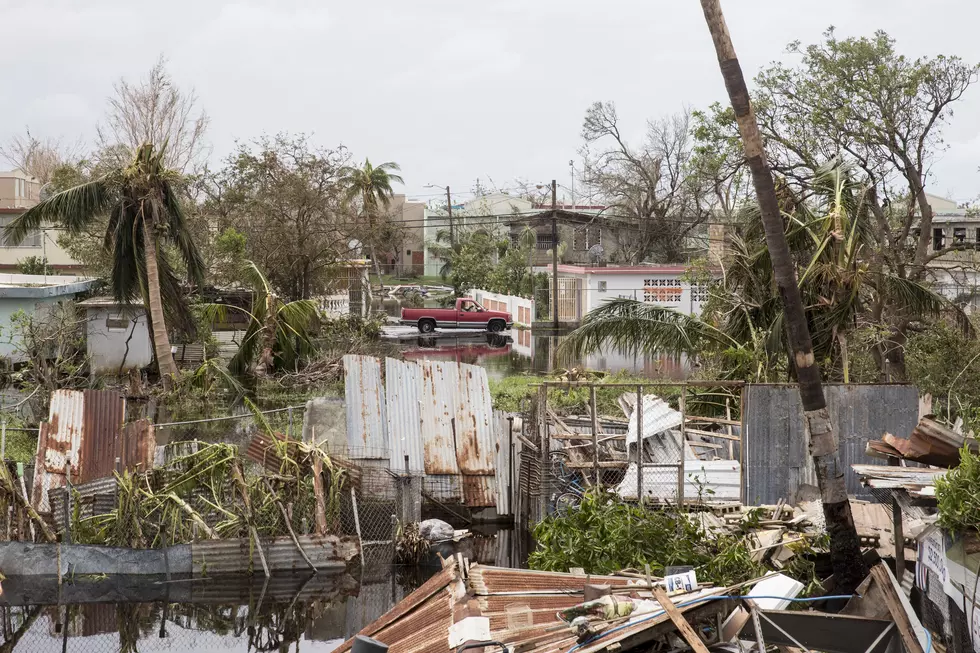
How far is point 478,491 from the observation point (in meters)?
13.4

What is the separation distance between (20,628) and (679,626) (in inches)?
304

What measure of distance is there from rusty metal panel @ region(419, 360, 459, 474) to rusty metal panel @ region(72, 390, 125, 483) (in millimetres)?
4092

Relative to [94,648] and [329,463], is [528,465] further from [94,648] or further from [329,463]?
[94,648]

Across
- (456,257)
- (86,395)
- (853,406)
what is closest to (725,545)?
(853,406)

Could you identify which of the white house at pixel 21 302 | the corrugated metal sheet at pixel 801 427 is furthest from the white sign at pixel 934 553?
the white house at pixel 21 302

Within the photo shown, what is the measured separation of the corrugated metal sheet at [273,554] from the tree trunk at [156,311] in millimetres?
10940

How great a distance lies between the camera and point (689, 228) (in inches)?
2016

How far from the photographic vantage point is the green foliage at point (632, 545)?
27.0 feet

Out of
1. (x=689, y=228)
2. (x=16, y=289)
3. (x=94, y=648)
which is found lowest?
(x=94, y=648)

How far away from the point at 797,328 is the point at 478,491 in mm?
6587

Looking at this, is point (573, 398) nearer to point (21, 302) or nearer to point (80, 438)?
point (80, 438)

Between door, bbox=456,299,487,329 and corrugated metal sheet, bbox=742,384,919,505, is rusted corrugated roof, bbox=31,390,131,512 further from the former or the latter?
door, bbox=456,299,487,329

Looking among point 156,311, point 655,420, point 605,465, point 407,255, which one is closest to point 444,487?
point 605,465

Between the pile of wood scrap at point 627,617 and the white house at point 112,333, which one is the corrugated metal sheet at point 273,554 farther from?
the white house at point 112,333
